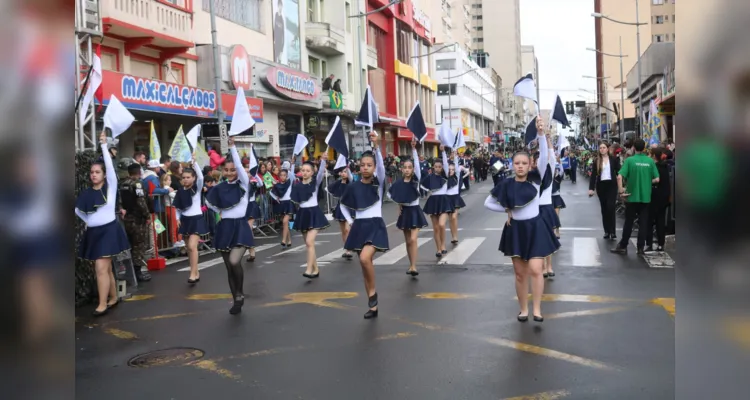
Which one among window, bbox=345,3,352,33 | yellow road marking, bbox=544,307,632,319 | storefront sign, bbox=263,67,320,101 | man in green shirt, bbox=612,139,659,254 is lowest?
yellow road marking, bbox=544,307,632,319

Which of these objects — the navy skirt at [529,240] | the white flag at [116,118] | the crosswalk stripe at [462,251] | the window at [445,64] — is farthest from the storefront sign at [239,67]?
the window at [445,64]

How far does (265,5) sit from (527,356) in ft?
76.5

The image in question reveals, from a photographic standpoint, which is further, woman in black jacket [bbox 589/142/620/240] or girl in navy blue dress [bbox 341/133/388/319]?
woman in black jacket [bbox 589/142/620/240]

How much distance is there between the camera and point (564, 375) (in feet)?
17.0

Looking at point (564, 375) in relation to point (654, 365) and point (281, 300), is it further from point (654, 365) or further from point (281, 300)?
point (281, 300)

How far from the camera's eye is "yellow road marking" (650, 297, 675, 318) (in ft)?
23.9

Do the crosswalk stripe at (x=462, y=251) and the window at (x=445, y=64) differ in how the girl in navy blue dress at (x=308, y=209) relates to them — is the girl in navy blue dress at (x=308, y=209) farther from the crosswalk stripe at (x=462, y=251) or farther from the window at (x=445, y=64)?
the window at (x=445, y=64)

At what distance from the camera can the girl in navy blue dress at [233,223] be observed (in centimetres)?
802

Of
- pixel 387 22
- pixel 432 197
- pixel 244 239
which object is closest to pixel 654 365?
pixel 244 239

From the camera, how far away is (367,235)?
7719 millimetres

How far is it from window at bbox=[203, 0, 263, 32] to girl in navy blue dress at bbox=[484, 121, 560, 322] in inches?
700

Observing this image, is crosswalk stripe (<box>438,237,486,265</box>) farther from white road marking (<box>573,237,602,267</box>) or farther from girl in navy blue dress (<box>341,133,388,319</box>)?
girl in navy blue dress (<box>341,133,388,319</box>)

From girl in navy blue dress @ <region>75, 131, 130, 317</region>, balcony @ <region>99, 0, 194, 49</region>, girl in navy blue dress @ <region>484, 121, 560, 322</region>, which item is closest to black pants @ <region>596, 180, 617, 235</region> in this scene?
girl in navy blue dress @ <region>484, 121, 560, 322</region>

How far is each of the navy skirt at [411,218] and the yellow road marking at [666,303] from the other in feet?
12.2
